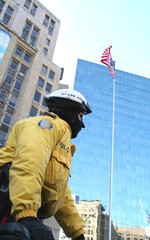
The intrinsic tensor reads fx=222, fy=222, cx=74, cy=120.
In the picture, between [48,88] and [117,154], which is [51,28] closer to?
[48,88]

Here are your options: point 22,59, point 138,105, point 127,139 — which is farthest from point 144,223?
point 22,59

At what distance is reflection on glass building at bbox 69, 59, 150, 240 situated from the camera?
61844 millimetres

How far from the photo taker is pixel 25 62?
30.0 meters

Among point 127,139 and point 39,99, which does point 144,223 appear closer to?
point 127,139

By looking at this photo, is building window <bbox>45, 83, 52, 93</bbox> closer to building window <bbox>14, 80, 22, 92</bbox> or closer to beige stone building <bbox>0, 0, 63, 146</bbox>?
beige stone building <bbox>0, 0, 63, 146</bbox>

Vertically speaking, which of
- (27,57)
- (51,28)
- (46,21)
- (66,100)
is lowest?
(66,100)

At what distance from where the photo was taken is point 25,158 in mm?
1769

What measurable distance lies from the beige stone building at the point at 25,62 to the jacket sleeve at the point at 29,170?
21.5 metres

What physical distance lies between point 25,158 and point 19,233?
2.00 ft

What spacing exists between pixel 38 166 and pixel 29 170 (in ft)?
0.28

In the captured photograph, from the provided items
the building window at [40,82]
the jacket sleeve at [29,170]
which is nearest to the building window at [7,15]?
the building window at [40,82]

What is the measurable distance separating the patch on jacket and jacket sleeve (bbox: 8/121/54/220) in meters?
0.04

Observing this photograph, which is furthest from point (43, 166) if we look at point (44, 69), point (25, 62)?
point (44, 69)

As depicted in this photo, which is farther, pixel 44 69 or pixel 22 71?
pixel 44 69
